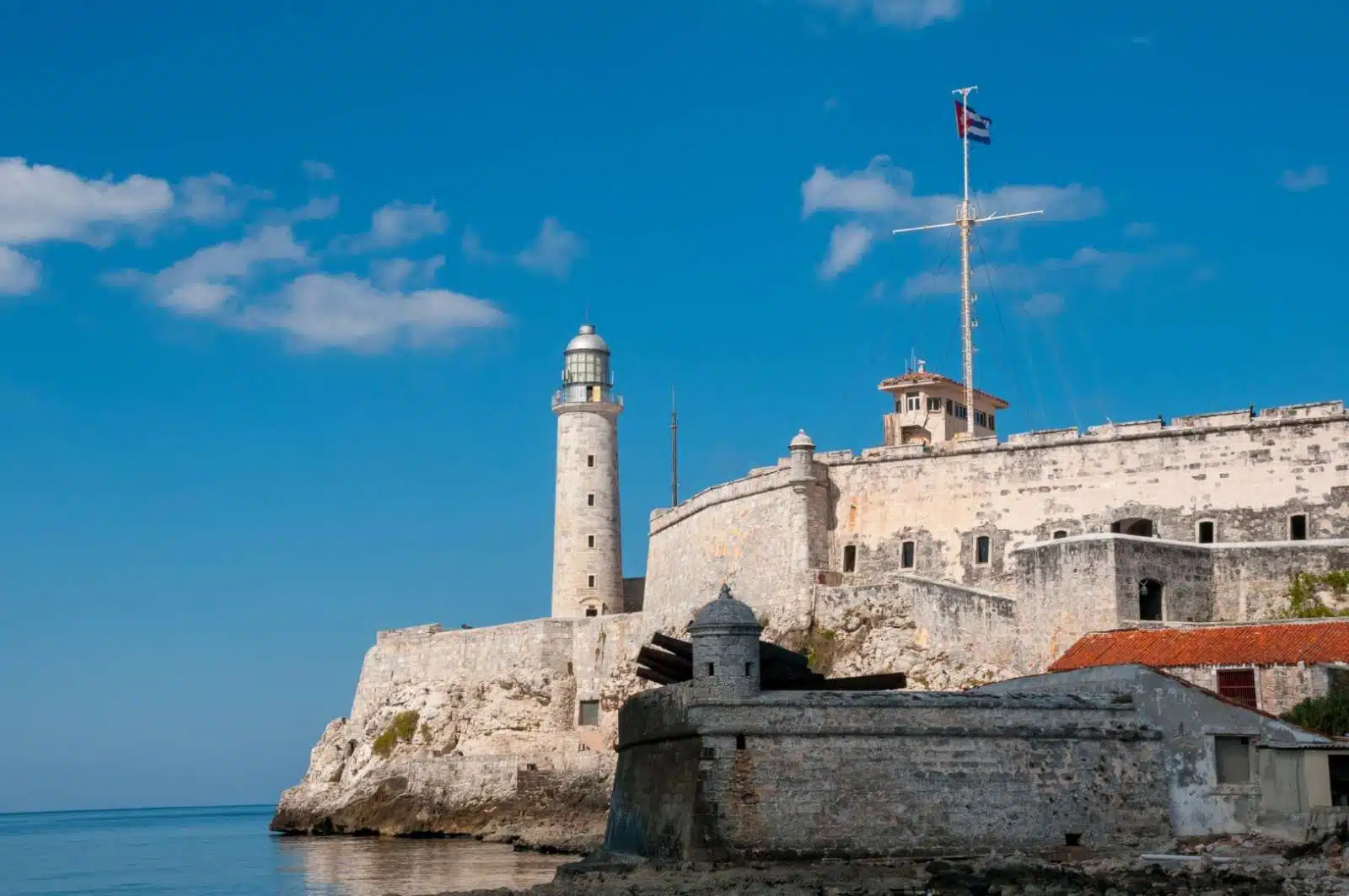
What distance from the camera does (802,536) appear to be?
131 feet

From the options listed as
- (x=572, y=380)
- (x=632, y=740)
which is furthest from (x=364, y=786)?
(x=632, y=740)

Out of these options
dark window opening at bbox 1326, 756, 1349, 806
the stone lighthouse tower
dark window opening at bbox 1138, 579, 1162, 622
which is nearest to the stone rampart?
dark window opening at bbox 1326, 756, 1349, 806

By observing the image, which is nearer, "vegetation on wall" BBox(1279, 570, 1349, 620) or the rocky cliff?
"vegetation on wall" BBox(1279, 570, 1349, 620)

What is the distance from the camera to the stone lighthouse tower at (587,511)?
1902 inches

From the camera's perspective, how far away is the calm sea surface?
32625mm

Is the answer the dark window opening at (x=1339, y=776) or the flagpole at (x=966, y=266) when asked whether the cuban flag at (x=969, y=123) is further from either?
the dark window opening at (x=1339, y=776)

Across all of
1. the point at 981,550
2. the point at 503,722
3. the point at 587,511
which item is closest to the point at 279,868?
the point at 503,722

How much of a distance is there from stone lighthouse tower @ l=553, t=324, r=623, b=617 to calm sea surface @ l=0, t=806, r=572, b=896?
26.0 feet

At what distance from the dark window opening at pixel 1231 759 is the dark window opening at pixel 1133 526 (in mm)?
13119

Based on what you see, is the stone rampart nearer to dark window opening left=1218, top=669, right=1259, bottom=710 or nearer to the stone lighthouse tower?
dark window opening left=1218, top=669, right=1259, bottom=710

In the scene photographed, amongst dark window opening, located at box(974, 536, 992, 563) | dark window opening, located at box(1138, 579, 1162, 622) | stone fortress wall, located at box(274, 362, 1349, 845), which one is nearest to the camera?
dark window opening, located at box(1138, 579, 1162, 622)

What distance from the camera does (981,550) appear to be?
127 feet

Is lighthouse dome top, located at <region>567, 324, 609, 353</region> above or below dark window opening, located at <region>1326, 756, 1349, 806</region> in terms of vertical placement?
above

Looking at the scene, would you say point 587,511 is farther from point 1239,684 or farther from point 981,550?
point 1239,684
